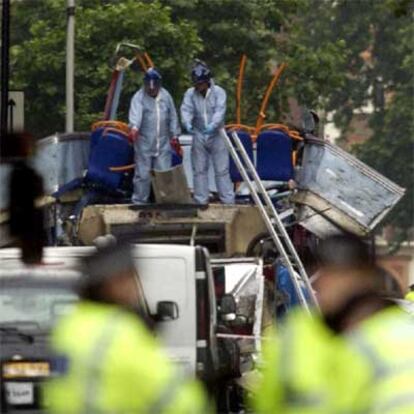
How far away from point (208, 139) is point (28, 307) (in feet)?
28.4

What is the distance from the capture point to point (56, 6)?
4212 cm

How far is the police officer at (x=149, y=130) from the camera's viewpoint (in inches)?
862

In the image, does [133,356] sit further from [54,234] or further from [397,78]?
[397,78]

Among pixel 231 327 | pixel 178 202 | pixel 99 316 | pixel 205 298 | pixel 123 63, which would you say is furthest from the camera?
pixel 123 63

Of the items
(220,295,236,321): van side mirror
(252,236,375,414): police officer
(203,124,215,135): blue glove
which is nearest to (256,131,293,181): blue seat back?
(203,124,215,135): blue glove

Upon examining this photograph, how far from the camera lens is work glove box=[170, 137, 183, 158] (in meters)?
22.5

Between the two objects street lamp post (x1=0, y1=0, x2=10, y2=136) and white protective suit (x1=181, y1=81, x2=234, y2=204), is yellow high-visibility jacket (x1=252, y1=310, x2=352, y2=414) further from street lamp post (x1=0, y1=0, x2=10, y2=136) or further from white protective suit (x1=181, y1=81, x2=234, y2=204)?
street lamp post (x1=0, y1=0, x2=10, y2=136)

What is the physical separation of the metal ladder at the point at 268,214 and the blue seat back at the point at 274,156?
1.73 ft

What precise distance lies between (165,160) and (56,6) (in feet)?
67.0

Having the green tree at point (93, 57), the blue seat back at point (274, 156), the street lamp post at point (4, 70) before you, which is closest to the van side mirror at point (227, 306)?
the blue seat back at point (274, 156)

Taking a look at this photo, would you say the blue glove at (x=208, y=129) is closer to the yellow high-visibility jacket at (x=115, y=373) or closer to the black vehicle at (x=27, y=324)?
the black vehicle at (x=27, y=324)

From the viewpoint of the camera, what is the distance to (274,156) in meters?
22.2

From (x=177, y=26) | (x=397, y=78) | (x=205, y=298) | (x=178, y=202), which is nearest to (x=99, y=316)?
(x=205, y=298)

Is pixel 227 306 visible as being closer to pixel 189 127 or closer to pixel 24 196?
pixel 189 127
